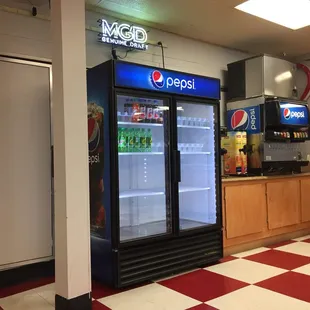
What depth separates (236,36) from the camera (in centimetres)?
498

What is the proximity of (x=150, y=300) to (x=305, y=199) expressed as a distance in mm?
3222

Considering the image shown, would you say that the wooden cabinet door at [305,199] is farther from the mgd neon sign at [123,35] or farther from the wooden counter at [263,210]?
the mgd neon sign at [123,35]

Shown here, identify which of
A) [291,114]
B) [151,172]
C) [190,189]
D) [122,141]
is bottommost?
[190,189]

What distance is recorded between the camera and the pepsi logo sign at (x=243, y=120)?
494 cm

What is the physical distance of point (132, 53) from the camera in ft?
14.3

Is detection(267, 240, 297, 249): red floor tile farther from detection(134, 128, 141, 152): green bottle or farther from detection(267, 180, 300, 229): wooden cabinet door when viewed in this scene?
detection(134, 128, 141, 152): green bottle

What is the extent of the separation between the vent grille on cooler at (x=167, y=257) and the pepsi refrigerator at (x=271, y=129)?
55.3 inches

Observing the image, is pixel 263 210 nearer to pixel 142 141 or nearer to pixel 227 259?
pixel 227 259

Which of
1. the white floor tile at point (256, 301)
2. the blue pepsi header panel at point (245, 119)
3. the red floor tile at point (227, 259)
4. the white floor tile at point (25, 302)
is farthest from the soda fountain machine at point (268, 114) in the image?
the white floor tile at point (25, 302)

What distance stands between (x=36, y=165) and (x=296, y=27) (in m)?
3.68

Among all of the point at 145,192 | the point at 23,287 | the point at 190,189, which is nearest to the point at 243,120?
the point at 190,189

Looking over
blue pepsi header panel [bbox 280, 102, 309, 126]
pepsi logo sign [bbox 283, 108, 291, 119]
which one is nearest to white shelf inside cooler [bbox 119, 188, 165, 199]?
blue pepsi header panel [bbox 280, 102, 309, 126]

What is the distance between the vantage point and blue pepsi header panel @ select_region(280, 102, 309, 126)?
489 cm

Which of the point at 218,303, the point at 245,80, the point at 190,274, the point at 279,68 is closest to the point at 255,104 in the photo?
the point at 245,80
